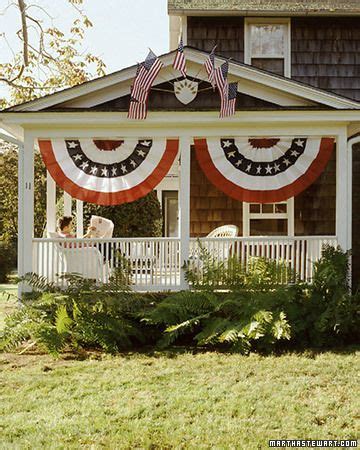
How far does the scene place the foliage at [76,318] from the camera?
25.9ft

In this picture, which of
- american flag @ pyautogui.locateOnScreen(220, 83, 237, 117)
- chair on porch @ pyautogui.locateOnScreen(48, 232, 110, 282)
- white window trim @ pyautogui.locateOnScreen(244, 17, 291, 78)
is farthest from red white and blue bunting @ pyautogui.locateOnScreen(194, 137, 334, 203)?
white window trim @ pyautogui.locateOnScreen(244, 17, 291, 78)

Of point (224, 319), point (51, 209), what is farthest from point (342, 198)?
point (51, 209)

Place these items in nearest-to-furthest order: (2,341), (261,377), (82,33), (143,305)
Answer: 1. (261,377)
2. (2,341)
3. (143,305)
4. (82,33)

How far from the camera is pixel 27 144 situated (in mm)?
9469

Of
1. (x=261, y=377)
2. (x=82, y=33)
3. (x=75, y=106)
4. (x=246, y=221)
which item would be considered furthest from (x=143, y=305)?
(x=82, y=33)

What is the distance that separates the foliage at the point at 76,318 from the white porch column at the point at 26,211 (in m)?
0.45

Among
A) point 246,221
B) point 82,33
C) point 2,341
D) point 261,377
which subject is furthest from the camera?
point 82,33

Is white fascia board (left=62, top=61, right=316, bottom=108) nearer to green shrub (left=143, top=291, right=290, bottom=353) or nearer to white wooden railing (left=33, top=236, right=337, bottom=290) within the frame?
white wooden railing (left=33, top=236, right=337, bottom=290)

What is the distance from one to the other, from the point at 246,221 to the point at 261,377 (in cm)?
623

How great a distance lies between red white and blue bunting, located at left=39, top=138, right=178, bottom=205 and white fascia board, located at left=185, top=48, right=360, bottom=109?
1535 millimetres

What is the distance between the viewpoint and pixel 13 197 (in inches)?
1063

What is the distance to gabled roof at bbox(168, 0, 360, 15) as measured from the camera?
12.5 meters

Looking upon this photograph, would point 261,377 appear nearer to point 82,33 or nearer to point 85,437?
point 85,437

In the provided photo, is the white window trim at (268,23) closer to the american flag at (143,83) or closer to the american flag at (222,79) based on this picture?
the american flag at (222,79)
